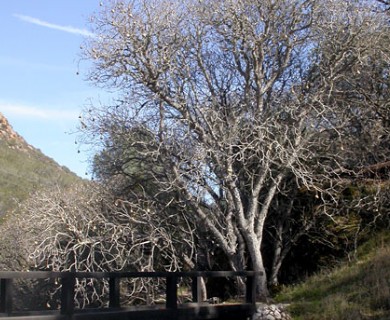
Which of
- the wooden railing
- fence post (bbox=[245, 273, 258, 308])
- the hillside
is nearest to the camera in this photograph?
the wooden railing

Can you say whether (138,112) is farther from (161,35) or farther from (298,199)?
(298,199)

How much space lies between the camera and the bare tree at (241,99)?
19375 millimetres

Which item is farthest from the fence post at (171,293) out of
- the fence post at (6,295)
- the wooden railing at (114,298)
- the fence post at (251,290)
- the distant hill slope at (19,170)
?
the distant hill slope at (19,170)

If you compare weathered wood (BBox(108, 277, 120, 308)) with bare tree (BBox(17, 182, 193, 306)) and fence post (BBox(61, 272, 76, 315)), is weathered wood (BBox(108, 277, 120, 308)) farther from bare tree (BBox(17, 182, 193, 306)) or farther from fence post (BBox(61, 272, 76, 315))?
bare tree (BBox(17, 182, 193, 306))

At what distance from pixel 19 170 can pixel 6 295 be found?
123ft

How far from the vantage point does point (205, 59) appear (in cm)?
2116

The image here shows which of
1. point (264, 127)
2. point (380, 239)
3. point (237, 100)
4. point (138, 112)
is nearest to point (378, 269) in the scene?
point (380, 239)

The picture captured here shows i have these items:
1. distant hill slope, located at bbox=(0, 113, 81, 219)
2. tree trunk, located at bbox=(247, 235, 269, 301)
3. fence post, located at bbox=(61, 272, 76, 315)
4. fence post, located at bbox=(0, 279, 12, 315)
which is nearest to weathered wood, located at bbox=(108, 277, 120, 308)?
fence post, located at bbox=(61, 272, 76, 315)

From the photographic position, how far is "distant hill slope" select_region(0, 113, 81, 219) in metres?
39.1

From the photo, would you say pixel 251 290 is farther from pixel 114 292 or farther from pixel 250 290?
pixel 114 292

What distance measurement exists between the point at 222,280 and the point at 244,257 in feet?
7.42

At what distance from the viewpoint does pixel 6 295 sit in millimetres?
13250

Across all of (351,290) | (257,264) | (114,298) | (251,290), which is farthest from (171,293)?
(257,264)

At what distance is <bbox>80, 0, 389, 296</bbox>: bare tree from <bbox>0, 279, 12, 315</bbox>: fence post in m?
6.57
